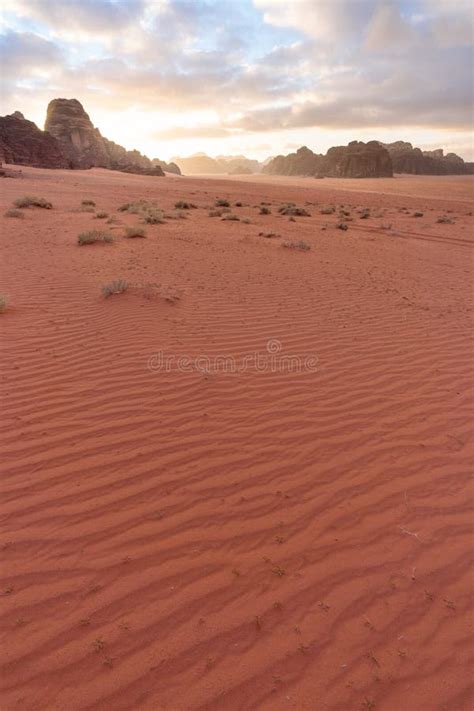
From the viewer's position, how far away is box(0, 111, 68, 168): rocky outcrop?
2144 inches

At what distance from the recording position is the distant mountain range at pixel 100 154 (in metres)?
56.0

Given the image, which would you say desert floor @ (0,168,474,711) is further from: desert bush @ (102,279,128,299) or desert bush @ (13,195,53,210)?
desert bush @ (13,195,53,210)

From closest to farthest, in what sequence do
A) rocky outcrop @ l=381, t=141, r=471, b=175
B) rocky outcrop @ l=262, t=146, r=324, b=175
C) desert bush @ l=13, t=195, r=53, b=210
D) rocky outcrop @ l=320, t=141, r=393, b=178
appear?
desert bush @ l=13, t=195, r=53, b=210 < rocky outcrop @ l=320, t=141, r=393, b=178 < rocky outcrop @ l=381, t=141, r=471, b=175 < rocky outcrop @ l=262, t=146, r=324, b=175

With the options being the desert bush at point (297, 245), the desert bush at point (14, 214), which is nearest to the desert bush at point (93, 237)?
the desert bush at point (297, 245)

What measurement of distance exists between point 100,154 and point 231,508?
8421cm

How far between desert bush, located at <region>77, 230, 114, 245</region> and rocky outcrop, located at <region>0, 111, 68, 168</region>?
53548 millimetres

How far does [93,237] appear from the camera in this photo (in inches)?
400

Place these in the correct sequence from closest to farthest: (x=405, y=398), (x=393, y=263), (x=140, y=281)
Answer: (x=405, y=398) < (x=140, y=281) < (x=393, y=263)

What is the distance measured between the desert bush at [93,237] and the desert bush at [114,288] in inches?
156

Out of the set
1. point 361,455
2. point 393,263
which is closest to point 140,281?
point 361,455

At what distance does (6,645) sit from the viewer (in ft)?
7.16

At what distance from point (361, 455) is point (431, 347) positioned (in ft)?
9.72

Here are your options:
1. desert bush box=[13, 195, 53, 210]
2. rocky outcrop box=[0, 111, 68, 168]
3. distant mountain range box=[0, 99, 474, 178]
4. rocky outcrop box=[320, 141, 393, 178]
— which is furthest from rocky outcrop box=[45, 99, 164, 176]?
desert bush box=[13, 195, 53, 210]

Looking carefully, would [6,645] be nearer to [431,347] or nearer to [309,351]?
[309,351]
